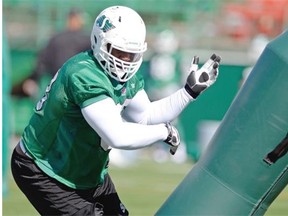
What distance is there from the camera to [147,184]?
32.5ft

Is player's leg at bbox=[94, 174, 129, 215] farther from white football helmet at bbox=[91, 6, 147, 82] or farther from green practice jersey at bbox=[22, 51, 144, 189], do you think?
white football helmet at bbox=[91, 6, 147, 82]

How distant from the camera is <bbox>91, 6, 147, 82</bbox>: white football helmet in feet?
15.2

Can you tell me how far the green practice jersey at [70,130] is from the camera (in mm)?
4645

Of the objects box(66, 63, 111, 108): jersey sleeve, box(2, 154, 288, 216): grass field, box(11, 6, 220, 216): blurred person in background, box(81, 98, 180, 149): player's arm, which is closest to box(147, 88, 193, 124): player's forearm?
box(11, 6, 220, 216): blurred person in background

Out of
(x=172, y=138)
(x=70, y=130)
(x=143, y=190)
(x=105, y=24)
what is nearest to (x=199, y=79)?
(x=172, y=138)

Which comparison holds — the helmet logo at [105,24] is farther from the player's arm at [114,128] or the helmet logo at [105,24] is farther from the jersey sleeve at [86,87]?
the player's arm at [114,128]

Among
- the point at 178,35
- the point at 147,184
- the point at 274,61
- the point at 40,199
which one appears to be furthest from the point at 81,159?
the point at 178,35

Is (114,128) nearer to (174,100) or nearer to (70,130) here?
(70,130)

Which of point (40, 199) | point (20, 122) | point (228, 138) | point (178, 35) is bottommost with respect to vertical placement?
point (20, 122)

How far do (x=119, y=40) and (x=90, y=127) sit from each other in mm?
469

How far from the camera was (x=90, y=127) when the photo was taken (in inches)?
187

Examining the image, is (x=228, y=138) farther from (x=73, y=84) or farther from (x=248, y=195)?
(x=73, y=84)

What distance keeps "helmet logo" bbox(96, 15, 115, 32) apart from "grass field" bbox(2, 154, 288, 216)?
3055 millimetres

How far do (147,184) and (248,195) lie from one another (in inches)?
204
